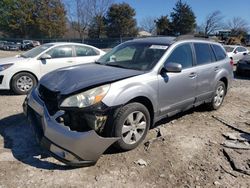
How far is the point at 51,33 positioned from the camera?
48344 millimetres

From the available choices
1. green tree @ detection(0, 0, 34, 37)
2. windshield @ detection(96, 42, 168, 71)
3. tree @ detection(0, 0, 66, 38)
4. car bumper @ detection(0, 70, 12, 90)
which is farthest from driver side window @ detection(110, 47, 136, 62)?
green tree @ detection(0, 0, 34, 37)

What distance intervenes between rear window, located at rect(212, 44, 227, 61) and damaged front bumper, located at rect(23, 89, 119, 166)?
357cm

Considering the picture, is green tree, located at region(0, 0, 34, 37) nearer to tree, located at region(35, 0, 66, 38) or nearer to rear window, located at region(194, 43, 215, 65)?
tree, located at region(35, 0, 66, 38)

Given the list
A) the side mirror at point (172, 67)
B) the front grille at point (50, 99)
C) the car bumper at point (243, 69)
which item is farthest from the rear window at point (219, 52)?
the car bumper at point (243, 69)

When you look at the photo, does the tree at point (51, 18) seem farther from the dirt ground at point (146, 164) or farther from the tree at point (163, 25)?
the dirt ground at point (146, 164)

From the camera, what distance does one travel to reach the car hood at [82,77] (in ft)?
11.9

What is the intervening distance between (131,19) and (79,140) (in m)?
50.3

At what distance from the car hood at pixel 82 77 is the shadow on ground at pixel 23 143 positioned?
0.95 m

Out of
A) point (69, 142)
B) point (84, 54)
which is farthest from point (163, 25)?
point (69, 142)

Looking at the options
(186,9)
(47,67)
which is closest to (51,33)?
(186,9)

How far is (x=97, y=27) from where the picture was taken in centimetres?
4928

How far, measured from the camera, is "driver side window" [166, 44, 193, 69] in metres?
4.67

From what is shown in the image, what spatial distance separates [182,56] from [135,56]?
0.84 m

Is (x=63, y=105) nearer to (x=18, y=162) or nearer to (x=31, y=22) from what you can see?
(x=18, y=162)
